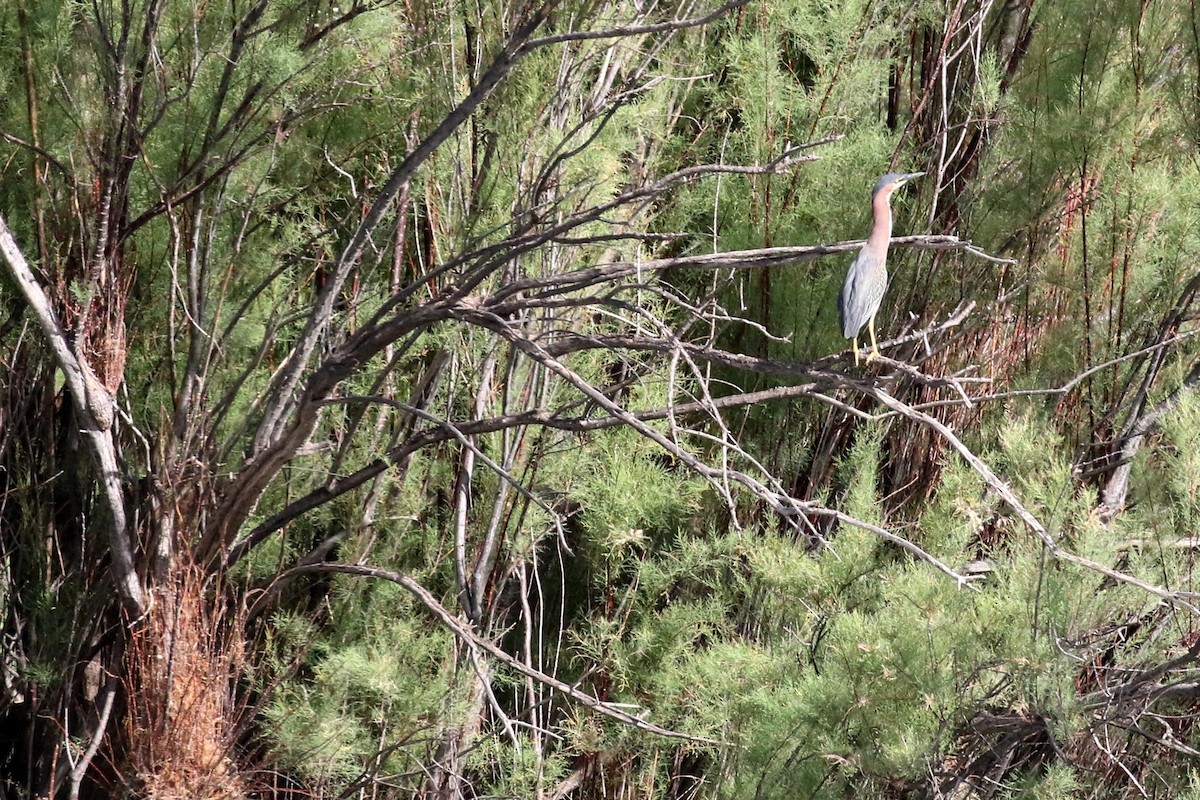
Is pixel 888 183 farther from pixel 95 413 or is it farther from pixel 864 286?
pixel 95 413

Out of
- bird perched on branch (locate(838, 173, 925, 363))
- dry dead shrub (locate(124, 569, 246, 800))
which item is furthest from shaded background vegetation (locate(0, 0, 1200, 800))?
bird perched on branch (locate(838, 173, 925, 363))

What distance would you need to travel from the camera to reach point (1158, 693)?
122 inches

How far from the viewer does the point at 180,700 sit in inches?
124

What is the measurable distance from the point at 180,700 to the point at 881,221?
2136 mm

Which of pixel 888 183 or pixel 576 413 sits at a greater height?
pixel 888 183

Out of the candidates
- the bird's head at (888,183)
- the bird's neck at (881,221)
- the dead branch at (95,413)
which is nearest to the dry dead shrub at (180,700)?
the dead branch at (95,413)

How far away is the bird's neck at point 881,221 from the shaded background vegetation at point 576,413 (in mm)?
160

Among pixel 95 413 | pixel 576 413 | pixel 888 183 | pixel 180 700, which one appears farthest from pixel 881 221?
pixel 180 700

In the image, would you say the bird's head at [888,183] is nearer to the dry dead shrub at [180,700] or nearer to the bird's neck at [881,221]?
the bird's neck at [881,221]

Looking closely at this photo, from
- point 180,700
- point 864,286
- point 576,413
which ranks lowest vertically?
point 180,700

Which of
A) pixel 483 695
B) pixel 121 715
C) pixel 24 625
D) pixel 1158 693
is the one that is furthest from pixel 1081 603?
pixel 24 625

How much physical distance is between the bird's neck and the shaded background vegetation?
16 cm

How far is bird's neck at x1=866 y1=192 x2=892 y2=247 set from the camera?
131 inches

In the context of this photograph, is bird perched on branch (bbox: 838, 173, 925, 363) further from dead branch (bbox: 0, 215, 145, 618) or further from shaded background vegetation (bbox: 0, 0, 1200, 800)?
dead branch (bbox: 0, 215, 145, 618)
